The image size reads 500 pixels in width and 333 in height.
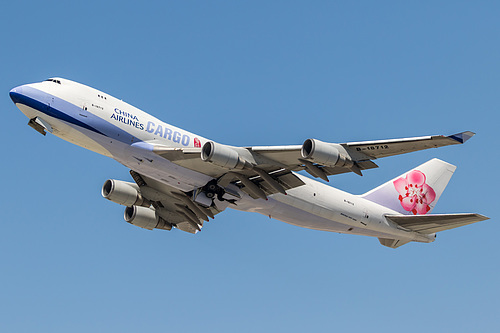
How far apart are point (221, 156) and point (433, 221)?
1469 cm

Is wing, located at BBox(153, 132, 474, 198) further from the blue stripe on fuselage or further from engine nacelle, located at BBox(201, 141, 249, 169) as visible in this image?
the blue stripe on fuselage

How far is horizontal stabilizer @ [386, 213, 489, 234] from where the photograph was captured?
36219mm

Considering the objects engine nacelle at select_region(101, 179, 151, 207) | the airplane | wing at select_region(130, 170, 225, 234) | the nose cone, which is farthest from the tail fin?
the nose cone

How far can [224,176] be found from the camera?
3369cm

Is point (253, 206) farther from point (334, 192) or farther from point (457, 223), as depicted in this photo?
point (457, 223)

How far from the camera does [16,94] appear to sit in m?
31.2

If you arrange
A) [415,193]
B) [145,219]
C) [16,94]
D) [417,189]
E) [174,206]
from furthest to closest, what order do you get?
1. [417,189]
2. [415,193]
3. [145,219]
4. [174,206]
5. [16,94]

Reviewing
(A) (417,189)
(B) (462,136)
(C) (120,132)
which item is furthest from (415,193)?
(C) (120,132)

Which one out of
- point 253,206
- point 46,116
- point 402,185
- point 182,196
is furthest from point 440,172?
point 46,116

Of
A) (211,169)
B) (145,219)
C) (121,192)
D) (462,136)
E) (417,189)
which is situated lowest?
(145,219)

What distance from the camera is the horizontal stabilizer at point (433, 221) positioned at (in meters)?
36.2

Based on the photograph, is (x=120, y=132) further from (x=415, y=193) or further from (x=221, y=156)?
(x=415, y=193)

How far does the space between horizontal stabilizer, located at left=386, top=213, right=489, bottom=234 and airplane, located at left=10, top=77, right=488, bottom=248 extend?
6cm

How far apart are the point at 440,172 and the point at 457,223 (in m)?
7.64
